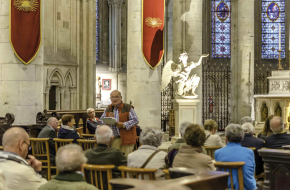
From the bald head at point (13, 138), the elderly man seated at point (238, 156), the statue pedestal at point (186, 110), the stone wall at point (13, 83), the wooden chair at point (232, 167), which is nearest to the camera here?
the bald head at point (13, 138)

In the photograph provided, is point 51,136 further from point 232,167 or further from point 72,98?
point 72,98

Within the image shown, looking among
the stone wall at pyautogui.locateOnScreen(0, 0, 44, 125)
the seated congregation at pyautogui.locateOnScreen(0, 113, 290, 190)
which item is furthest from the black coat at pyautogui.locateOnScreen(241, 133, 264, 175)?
the stone wall at pyautogui.locateOnScreen(0, 0, 44, 125)

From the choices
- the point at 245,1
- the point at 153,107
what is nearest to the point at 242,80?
the point at 245,1

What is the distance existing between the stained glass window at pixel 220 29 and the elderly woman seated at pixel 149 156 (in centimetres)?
1940

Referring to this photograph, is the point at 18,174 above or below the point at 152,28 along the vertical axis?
below

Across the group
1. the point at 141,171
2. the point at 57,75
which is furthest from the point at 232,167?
the point at 57,75

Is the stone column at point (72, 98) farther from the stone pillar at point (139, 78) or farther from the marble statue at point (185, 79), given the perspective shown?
the stone pillar at point (139, 78)

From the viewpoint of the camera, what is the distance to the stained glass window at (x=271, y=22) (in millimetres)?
23562

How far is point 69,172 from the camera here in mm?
3059

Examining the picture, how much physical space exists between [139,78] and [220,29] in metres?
13.4

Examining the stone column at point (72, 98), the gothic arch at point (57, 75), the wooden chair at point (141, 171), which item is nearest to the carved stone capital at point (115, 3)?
the stone column at point (72, 98)

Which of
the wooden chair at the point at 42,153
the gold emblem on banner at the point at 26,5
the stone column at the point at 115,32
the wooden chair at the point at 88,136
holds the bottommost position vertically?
the wooden chair at the point at 42,153

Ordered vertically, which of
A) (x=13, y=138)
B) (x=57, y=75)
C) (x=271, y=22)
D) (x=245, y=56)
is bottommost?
(x=13, y=138)

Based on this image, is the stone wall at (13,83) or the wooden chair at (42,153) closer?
the wooden chair at (42,153)
